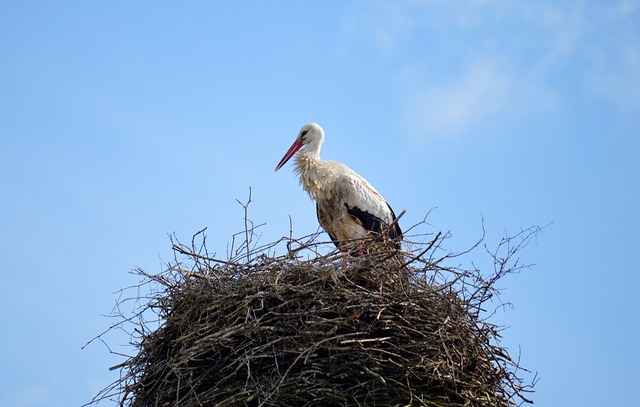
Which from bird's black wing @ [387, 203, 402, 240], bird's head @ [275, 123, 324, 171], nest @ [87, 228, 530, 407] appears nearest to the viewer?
nest @ [87, 228, 530, 407]

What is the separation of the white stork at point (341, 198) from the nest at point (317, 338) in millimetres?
1834

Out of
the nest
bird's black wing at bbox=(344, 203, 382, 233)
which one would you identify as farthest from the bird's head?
the nest

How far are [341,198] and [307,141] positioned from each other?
2.27 ft

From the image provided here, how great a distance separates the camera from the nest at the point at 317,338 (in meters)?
4.25

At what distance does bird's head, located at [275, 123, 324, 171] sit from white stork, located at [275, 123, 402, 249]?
0.05ft

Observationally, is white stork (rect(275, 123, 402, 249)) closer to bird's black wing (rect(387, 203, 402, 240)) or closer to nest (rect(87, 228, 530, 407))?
bird's black wing (rect(387, 203, 402, 240))

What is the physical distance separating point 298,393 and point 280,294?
61 centimetres

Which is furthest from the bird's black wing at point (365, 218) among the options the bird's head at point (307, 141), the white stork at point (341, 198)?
the bird's head at point (307, 141)

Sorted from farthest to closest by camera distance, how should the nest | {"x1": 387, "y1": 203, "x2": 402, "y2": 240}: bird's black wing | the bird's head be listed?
the bird's head, {"x1": 387, "y1": 203, "x2": 402, "y2": 240}: bird's black wing, the nest

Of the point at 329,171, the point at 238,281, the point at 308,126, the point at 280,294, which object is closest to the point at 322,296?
the point at 280,294

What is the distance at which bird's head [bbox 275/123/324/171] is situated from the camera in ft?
23.9

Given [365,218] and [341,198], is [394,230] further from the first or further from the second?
[341,198]

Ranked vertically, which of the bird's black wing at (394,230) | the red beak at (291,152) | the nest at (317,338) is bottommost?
the nest at (317,338)

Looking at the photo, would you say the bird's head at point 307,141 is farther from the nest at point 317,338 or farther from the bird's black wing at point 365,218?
the nest at point 317,338
